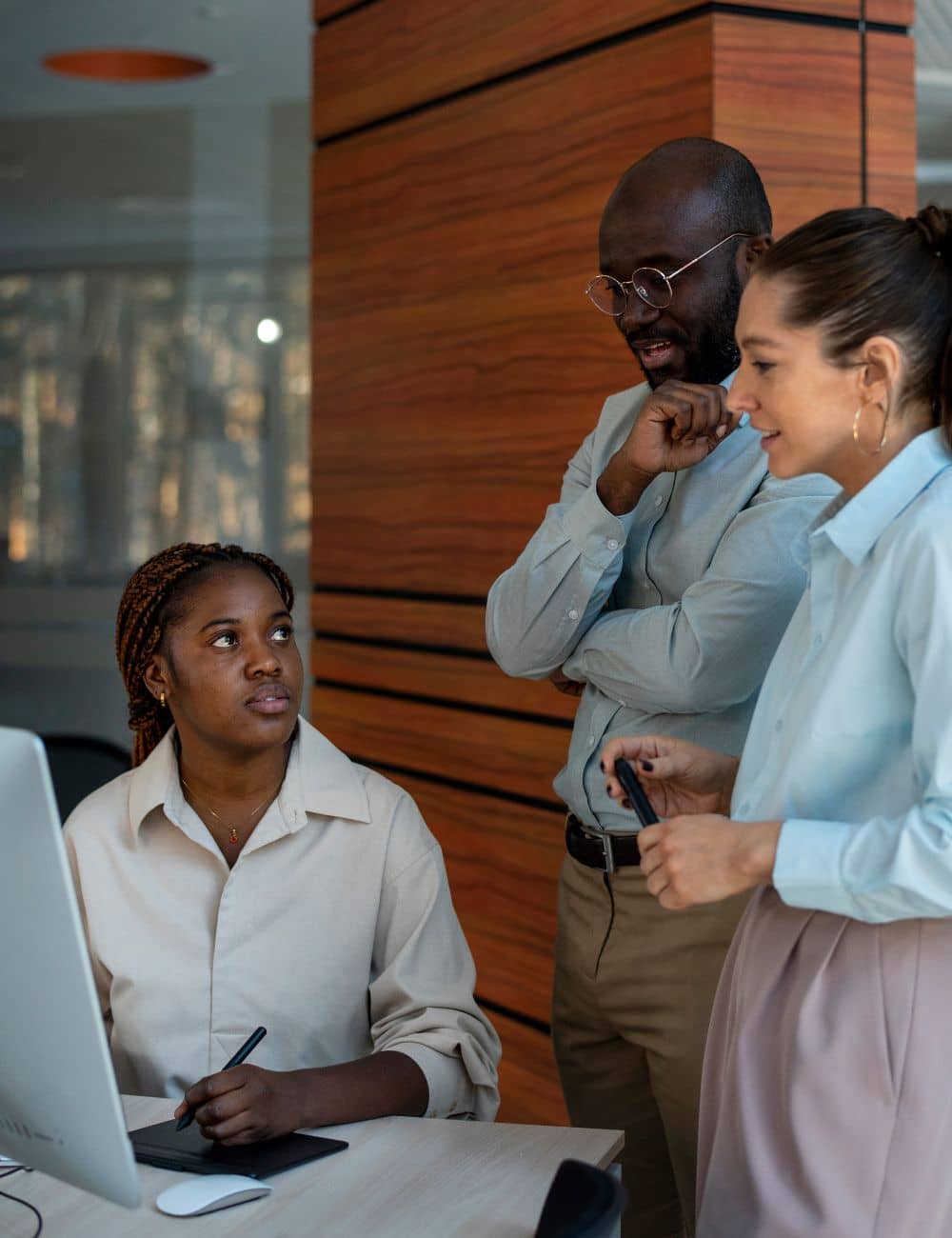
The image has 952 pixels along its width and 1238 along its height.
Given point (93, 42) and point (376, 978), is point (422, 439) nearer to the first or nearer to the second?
point (376, 978)

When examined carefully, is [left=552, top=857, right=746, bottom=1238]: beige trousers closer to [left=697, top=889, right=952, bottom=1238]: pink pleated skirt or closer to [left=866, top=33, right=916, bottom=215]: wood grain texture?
[left=697, top=889, right=952, bottom=1238]: pink pleated skirt

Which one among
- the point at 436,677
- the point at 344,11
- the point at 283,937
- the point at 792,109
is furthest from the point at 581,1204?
the point at 344,11

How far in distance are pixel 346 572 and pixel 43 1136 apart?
2630 millimetres

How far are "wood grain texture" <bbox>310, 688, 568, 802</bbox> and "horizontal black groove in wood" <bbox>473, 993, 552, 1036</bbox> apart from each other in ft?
1.59

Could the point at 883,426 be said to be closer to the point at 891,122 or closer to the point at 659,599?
the point at 659,599

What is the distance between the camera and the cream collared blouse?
196cm

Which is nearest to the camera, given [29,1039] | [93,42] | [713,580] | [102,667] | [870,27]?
[29,1039]

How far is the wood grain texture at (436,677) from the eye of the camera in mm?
3188

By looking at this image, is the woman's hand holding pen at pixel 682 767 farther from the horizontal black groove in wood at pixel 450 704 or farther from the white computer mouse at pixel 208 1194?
the horizontal black groove in wood at pixel 450 704

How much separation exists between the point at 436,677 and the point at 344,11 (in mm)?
1693

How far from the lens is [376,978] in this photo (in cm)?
203

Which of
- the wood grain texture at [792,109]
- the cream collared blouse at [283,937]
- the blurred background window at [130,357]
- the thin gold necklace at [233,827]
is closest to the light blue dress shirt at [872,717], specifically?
the cream collared blouse at [283,937]

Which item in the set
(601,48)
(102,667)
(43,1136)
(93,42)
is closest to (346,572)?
(601,48)

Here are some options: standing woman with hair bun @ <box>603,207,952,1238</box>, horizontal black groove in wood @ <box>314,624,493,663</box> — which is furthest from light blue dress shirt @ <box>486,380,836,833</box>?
horizontal black groove in wood @ <box>314,624,493,663</box>
